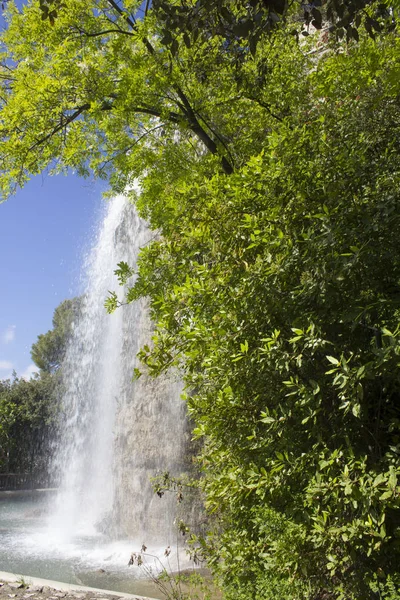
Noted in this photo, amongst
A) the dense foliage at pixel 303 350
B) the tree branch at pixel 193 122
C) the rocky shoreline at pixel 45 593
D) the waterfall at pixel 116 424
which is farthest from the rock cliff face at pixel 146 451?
the dense foliage at pixel 303 350

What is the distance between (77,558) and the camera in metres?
11.4

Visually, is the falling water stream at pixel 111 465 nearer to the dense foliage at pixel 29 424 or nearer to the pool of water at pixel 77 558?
the pool of water at pixel 77 558

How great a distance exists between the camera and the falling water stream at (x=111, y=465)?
37.6ft

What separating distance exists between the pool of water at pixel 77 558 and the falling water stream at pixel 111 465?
0.02 m

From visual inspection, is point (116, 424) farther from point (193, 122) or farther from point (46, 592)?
point (193, 122)

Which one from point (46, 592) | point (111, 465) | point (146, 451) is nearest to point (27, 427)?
point (111, 465)

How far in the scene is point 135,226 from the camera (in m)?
17.3

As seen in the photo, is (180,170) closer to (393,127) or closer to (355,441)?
(393,127)

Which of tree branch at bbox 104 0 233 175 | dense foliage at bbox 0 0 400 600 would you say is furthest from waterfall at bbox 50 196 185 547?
dense foliage at bbox 0 0 400 600

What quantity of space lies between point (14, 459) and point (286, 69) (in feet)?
103

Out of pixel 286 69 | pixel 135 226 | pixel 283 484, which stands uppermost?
pixel 135 226

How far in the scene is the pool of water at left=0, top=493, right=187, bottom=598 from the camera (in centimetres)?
912

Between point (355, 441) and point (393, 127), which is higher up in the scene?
point (393, 127)

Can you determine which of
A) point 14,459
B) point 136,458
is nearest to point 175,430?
point 136,458
